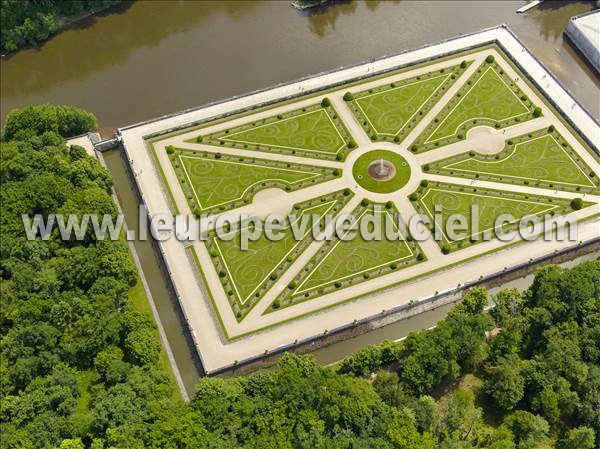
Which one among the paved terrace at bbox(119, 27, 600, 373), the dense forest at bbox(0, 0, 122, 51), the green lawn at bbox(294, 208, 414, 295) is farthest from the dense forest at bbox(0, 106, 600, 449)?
the dense forest at bbox(0, 0, 122, 51)

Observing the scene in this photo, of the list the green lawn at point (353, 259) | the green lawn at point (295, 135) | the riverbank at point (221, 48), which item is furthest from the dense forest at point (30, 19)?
the green lawn at point (353, 259)

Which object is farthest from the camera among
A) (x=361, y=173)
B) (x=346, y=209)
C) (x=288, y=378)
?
(x=361, y=173)

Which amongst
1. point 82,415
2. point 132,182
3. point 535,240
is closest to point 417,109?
point 535,240

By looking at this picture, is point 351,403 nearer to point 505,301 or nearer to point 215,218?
point 505,301

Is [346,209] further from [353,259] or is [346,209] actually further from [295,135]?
[295,135]

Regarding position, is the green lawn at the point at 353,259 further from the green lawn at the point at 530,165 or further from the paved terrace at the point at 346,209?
the green lawn at the point at 530,165

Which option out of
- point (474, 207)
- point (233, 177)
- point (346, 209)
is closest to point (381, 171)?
point (346, 209)
